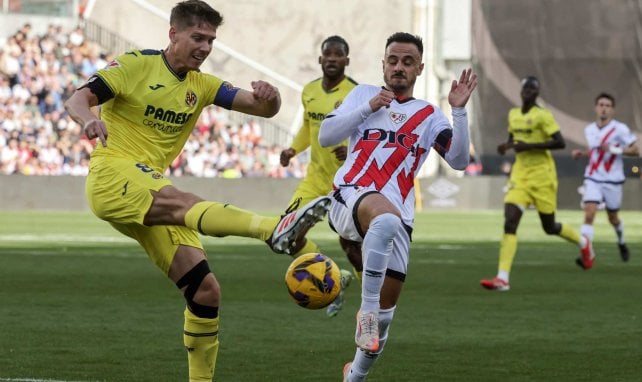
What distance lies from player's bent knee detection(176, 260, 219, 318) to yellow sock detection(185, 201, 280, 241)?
0.41 metres

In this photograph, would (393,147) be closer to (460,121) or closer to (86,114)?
(460,121)

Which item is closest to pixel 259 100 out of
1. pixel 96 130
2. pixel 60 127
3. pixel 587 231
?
pixel 96 130

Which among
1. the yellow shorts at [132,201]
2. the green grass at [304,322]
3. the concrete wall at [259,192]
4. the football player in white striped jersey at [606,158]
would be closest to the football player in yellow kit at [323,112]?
the green grass at [304,322]

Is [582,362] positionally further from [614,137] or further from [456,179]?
[456,179]

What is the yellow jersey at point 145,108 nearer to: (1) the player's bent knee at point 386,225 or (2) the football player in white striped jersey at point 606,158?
(1) the player's bent knee at point 386,225

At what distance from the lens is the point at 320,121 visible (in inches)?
552

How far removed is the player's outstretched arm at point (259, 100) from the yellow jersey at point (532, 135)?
8184mm

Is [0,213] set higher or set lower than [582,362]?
lower

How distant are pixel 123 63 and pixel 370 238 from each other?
1707mm

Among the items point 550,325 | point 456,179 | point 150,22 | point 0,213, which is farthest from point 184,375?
point 150,22

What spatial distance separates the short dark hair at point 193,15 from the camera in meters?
7.69

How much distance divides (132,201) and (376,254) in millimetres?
1319

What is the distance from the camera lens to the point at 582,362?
9242mm

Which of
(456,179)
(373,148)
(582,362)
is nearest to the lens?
(373,148)
